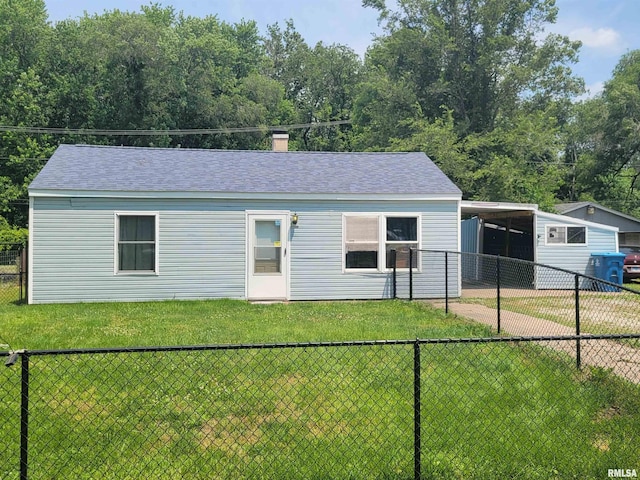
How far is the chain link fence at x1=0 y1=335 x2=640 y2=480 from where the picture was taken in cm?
346

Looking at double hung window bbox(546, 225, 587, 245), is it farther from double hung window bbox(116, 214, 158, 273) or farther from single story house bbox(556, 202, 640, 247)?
double hung window bbox(116, 214, 158, 273)

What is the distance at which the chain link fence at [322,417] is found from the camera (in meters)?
3.46

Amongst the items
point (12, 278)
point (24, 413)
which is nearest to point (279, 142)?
point (12, 278)

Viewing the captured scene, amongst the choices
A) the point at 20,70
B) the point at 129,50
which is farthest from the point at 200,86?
the point at 20,70

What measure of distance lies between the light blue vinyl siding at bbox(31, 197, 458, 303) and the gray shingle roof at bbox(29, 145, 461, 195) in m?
0.34

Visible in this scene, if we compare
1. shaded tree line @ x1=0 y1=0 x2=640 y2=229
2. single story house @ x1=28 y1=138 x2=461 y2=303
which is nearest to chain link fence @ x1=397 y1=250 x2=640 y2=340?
single story house @ x1=28 y1=138 x2=461 y2=303

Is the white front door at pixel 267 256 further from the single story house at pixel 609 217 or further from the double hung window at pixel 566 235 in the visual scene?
the single story house at pixel 609 217

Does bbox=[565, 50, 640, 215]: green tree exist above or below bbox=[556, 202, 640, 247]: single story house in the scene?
above

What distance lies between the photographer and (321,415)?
14.3 ft

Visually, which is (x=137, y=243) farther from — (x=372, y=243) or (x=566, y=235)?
(x=566, y=235)

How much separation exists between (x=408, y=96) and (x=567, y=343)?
26.0 m

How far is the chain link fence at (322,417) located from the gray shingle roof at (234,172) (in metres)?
6.78

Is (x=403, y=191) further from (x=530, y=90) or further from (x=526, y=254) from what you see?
(x=530, y=90)

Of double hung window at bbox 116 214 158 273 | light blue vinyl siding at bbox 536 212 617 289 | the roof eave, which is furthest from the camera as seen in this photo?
light blue vinyl siding at bbox 536 212 617 289
